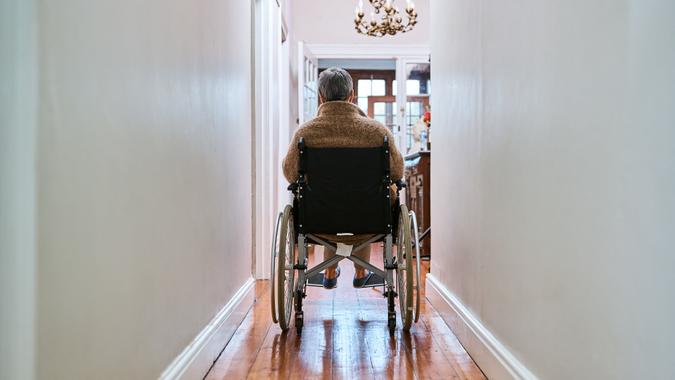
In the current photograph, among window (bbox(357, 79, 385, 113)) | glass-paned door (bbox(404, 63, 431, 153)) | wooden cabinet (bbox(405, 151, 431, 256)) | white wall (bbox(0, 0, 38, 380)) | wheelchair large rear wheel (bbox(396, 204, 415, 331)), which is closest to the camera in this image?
white wall (bbox(0, 0, 38, 380))

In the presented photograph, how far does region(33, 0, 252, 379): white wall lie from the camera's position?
0.90 m

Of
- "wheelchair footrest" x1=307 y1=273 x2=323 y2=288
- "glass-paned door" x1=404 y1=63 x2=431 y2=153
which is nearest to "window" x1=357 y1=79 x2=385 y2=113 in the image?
"glass-paned door" x1=404 y1=63 x2=431 y2=153

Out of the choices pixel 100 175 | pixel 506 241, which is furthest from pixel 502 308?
pixel 100 175

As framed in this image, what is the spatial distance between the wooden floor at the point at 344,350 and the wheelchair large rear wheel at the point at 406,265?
4.4 inches

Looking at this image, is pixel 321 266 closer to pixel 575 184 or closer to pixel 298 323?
pixel 298 323

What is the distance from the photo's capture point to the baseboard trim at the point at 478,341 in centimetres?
167

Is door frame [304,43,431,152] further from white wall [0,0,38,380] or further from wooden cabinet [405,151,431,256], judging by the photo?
white wall [0,0,38,380]

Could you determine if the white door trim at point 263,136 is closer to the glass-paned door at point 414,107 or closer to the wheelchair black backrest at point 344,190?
the wheelchair black backrest at point 344,190

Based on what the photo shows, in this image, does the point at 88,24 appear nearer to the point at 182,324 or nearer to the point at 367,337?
the point at 182,324

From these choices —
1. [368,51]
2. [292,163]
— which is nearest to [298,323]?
[292,163]

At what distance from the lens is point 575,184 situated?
1.21 metres

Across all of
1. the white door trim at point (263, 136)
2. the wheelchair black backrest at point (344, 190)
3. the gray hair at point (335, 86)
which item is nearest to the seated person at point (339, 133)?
the gray hair at point (335, 86)

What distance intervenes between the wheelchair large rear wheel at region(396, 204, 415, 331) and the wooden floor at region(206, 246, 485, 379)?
0.11 metres

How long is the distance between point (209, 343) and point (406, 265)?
0.80 m
